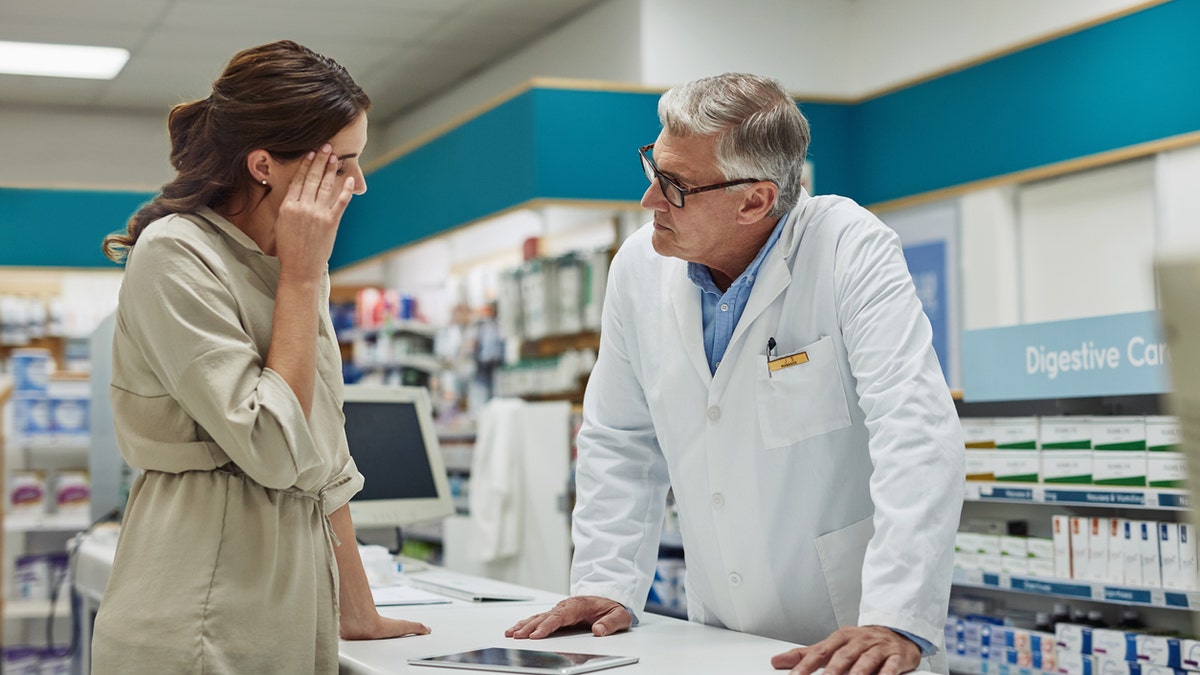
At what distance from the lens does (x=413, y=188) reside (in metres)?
8.54

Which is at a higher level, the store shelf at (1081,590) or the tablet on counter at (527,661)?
the tablet on counter at (527,661)

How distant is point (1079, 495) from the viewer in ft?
11.5

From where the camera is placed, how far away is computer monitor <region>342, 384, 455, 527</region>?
3.39 metres

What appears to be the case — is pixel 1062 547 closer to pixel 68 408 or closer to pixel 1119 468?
pixel 1119 468

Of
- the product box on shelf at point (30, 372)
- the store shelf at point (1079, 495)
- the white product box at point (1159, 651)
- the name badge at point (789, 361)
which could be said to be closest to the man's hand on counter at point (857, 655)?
the name badge at point (789, 361)

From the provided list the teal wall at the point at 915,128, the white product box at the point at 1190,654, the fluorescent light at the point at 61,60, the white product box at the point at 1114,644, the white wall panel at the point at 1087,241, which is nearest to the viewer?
the white product box at the point at 1190,654

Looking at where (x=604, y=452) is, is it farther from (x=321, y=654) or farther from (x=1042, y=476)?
(x=1042, y=476)

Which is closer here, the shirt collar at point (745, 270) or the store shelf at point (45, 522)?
the shirt collar at point (745, 270)

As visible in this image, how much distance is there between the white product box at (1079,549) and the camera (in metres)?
3.51

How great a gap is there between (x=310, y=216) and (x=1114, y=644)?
8.90 feet

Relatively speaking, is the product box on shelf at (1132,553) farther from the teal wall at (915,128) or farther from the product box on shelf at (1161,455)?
the teal wall at (915,128)

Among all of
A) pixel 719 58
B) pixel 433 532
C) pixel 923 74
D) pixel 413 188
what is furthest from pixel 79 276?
pixel 923 74

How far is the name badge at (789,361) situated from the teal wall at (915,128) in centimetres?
421

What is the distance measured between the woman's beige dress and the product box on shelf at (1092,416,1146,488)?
95.6 inches
